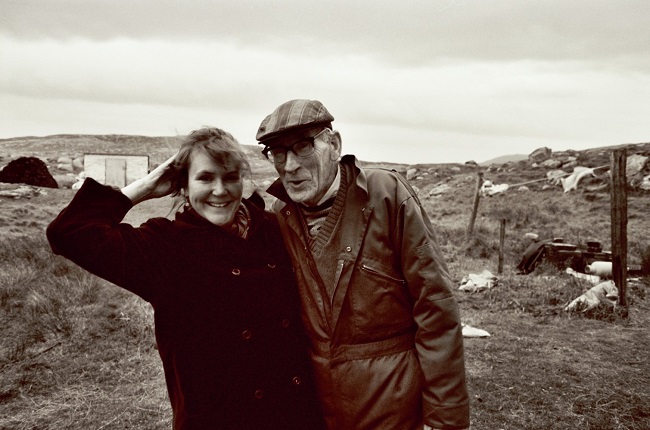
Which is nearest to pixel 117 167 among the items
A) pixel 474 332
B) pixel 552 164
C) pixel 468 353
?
pixel 552 164

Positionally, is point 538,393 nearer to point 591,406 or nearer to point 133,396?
point 591,406

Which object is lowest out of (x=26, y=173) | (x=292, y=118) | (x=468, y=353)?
(x=468, y=353)

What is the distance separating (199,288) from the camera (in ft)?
6.65

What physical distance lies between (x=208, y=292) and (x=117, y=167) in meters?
37.1

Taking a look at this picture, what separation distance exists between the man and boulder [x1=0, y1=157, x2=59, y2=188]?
25016mm

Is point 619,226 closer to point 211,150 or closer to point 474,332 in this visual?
point 474,332

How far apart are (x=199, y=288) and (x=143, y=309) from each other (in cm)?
480

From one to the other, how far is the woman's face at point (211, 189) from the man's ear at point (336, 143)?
429mm

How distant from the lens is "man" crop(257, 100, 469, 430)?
6.53ft

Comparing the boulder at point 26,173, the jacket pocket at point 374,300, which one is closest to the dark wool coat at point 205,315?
the jacket pocket at point 374,300

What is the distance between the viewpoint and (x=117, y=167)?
119 feet

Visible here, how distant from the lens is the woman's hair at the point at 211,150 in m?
2.15

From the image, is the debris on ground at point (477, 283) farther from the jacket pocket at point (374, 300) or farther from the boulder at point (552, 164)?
the boulder at point (552, 164)

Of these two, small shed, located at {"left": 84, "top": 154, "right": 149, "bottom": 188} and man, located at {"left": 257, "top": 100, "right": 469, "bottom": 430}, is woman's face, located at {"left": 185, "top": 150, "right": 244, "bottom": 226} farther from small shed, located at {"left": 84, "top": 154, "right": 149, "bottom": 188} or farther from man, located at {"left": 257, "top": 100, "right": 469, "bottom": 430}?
small shed, located at {"left": 84, "top": 154, "right": 149, "bottom": 188}
